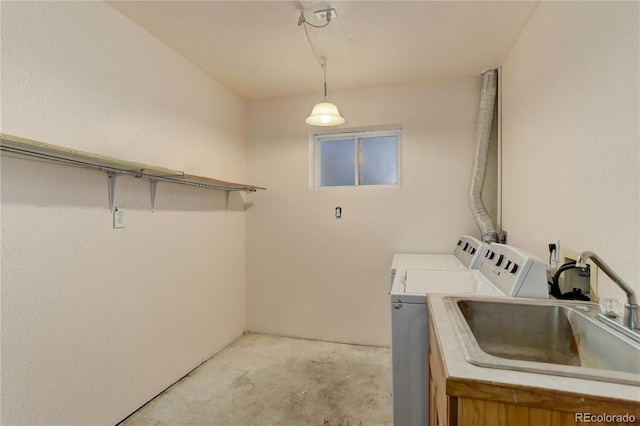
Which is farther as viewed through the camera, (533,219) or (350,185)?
(350,185)

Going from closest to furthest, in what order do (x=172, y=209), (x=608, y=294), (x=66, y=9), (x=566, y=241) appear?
1. (x=608, y=294)
2. (x=566, y=241)
3. (x=66, y=9)
4. (x=172, y=209)

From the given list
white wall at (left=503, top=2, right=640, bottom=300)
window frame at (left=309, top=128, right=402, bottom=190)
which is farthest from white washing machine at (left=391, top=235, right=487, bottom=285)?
window frame at (left=309, top=128, right=402, bottom=190)

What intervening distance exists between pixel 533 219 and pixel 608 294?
74cm

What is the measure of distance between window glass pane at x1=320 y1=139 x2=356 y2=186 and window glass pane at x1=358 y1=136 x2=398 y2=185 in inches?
3.7

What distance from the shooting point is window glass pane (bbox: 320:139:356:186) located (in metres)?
3.01

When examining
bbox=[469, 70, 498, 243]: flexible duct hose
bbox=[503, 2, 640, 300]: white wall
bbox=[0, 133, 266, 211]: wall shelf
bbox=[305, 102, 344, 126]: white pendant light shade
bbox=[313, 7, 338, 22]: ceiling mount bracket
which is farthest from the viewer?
bbox=[469, 70, 498, 243]: flexible duct hose

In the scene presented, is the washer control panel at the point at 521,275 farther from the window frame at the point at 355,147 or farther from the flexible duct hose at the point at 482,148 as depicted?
the window frame at the point at 355,147

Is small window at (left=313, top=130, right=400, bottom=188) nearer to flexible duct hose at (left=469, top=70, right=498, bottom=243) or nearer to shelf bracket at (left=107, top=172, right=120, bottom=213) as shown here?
flexible duct hose at (left=469, top=70, right=498, bottom=243)

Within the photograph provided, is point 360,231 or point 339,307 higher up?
point 360,231

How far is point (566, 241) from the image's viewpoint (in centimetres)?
141

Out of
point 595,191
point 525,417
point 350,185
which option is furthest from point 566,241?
point 350,185

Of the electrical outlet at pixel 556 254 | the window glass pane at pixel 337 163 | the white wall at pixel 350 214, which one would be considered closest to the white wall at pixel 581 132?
Answer: the electrical outlet at pixel 556 254

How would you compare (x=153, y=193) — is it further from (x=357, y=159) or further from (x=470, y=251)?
(x=470, y=251)

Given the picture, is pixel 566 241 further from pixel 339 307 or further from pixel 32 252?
pixel 32 252
